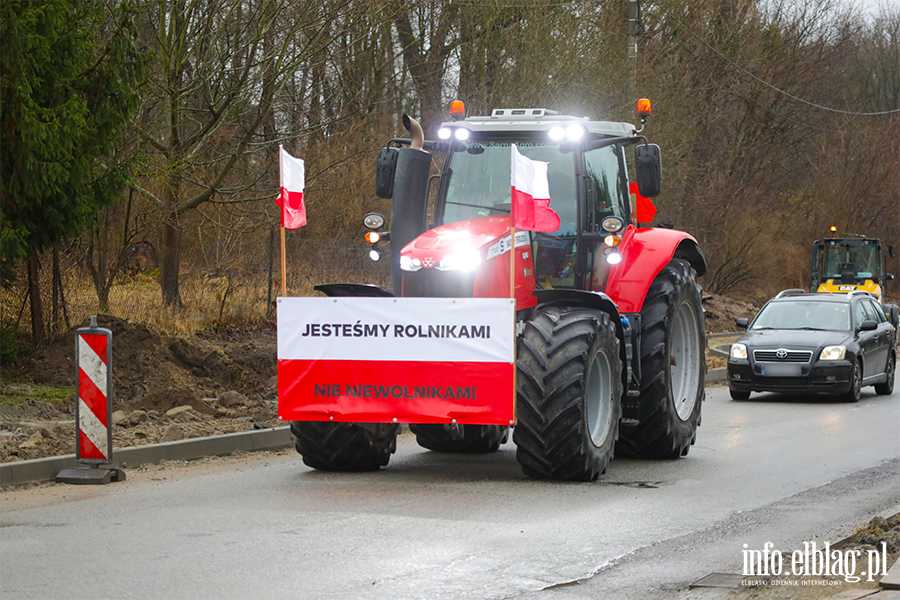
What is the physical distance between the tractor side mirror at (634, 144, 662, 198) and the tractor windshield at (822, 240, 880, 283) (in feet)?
92.5

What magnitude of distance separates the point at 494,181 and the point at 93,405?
4.07 m

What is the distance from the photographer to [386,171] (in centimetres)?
1036

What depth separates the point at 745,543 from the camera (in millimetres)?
7047

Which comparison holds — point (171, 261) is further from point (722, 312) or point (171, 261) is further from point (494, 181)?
point (722, 312)

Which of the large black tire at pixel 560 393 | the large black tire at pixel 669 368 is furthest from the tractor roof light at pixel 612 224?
the large black tire at pixel 669 368

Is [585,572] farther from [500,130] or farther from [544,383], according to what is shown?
[500,130]

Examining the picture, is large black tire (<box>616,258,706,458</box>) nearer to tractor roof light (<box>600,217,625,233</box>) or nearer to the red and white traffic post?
tractor roof light (<box>600,217,625,233</box>)

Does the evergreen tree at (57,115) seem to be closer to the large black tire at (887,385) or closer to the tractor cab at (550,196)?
the tractor cab at (550,196)

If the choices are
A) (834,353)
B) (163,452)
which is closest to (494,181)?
(163,452)

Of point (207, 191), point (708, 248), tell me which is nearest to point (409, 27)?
point (207, 191)

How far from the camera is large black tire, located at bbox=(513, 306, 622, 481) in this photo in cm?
865

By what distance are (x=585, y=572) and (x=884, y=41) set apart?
5355cm

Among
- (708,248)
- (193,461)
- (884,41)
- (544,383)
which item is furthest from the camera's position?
(884,41)

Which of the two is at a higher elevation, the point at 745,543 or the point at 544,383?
the point at 544,383
